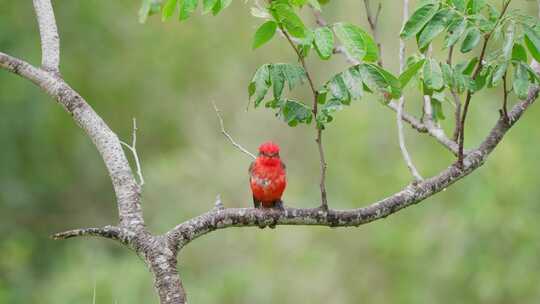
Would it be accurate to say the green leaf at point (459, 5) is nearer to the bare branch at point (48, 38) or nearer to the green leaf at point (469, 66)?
the green leaf at point (469, 66)

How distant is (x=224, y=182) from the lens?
957 centimetres

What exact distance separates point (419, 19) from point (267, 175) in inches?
57.1

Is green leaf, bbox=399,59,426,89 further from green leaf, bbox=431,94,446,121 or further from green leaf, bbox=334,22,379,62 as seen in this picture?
green leaf, bbox=431,94,446,121

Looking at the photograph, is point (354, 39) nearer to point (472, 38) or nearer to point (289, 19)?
point (289, 19)

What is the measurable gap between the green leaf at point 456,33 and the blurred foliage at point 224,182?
15.0ft

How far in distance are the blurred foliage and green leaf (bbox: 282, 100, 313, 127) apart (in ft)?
15.6

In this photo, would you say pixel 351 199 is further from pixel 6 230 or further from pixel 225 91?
pixel 6 230

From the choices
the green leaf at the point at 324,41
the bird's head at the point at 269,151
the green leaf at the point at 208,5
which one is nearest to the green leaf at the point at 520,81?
the green leaf at the point at 324,41

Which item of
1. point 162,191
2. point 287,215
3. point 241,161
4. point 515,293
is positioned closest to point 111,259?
point 162,191

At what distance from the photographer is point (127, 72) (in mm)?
10844

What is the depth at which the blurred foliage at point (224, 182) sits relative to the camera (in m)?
8.62

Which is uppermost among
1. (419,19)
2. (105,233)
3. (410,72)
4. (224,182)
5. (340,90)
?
(224,182)

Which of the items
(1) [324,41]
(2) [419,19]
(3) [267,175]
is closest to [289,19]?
(1) [324,41]

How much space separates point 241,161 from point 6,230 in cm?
345
